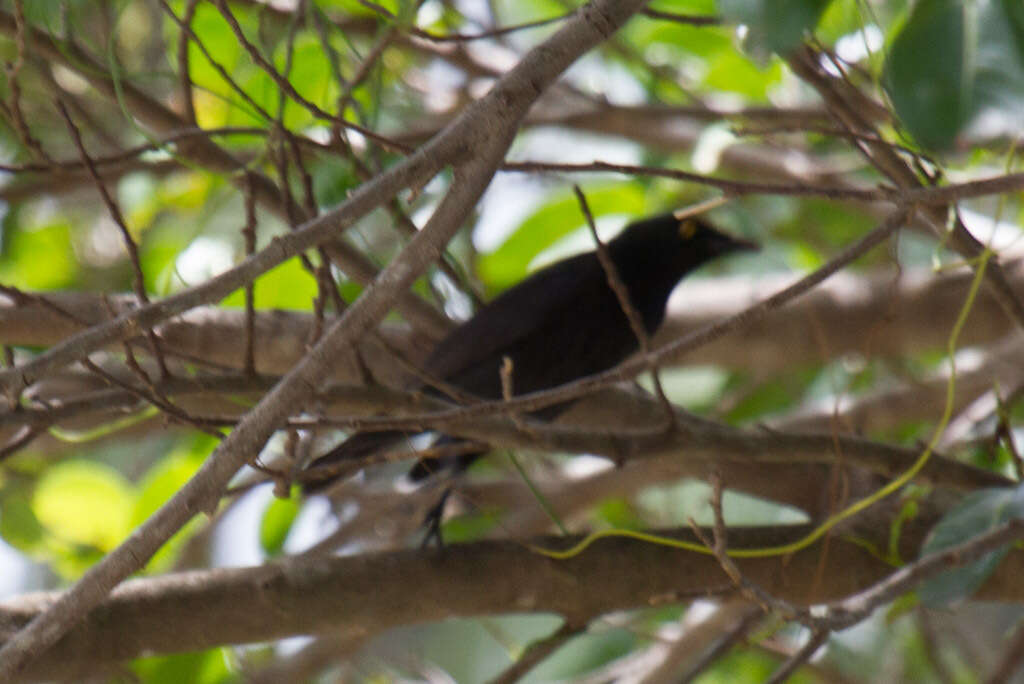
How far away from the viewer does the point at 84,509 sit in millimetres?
3609

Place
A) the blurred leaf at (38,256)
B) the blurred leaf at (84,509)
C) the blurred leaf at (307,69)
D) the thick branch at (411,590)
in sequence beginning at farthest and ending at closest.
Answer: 1. the blurred leaf at (38,256)
2. the blurred leaf at (84,509)
3. the blurred leaf at (307,69)
4. the thick branch at (411,590)

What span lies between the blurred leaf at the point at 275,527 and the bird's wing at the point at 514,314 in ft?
3.19

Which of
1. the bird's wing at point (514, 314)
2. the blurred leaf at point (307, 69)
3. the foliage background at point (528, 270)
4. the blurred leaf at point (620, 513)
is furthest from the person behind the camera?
the blurred leaf at point (620, 513)

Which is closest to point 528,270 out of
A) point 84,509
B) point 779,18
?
point 84,509

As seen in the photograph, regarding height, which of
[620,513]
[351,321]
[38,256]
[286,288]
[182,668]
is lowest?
[351,321]

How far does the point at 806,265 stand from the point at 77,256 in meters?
2.92

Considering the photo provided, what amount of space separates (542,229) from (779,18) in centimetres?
193

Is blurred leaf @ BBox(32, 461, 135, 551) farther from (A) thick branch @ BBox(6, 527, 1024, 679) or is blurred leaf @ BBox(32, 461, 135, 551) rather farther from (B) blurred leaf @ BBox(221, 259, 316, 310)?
(A) thick branch @ BBox(6, 527, 1024, 679)

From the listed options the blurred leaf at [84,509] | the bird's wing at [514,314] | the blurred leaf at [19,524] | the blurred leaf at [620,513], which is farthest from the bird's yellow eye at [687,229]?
the blurred leaf at [19,524]

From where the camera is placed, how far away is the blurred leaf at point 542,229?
12.1 feet

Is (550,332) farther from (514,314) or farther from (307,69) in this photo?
(307,69)

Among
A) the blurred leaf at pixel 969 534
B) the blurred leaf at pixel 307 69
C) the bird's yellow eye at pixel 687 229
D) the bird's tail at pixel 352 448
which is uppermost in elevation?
the blurred leaf at pixel 307 69

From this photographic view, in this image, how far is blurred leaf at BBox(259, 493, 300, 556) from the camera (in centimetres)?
368

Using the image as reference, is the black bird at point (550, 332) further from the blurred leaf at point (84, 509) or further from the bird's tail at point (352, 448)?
the blurred leaf at point (84, 509)
